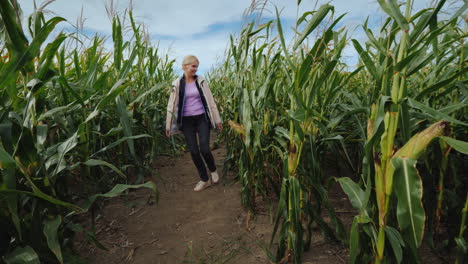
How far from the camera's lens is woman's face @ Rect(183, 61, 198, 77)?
9.43 ft

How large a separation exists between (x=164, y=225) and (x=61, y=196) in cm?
98

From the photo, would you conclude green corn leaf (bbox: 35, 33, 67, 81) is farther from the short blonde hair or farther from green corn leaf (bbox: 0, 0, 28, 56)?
the short blonde hair

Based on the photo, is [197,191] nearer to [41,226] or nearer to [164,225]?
[164,225]

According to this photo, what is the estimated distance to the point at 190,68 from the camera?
2.87 m

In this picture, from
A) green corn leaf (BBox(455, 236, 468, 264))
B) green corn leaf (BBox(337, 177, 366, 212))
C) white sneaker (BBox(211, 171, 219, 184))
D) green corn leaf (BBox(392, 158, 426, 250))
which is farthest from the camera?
white sneaker (BBox(211, 171, 219, 184))

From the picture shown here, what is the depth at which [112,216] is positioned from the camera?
2268mm

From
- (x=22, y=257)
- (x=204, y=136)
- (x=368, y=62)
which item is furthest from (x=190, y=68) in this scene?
(x=22, y=257)

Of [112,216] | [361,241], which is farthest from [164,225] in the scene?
[361,241]

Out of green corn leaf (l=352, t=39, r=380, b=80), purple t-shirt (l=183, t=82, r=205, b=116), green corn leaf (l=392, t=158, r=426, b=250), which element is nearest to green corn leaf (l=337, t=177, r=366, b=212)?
green corn leaf (l=392, t=158, r=426, b=250)

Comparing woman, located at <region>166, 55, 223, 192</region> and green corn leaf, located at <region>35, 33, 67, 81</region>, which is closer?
green corn leaf, located at <region>35, 33, 67, 81</region>

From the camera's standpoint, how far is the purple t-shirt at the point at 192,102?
2.92m

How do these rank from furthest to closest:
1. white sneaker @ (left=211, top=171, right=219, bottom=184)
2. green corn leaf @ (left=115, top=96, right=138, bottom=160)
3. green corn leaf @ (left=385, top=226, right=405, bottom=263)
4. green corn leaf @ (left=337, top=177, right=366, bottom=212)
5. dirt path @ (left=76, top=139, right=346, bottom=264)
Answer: white sneaker @ (left=211, top=171, right=219, bottom=184)
dirt path @ (left=76, top=139, right=346, bottom=264)
green corn leaf @ (left=115, top=96, right=138, bottom=160)
green corn leaf @ (left=337, top=177, right=366, bottom=212)
green corn leaf @ (left=385, top=226, right=405, bottom=263)

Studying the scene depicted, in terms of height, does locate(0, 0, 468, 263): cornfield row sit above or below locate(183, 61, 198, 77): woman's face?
below

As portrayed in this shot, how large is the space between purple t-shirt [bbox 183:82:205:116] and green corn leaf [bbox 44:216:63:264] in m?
1.90
